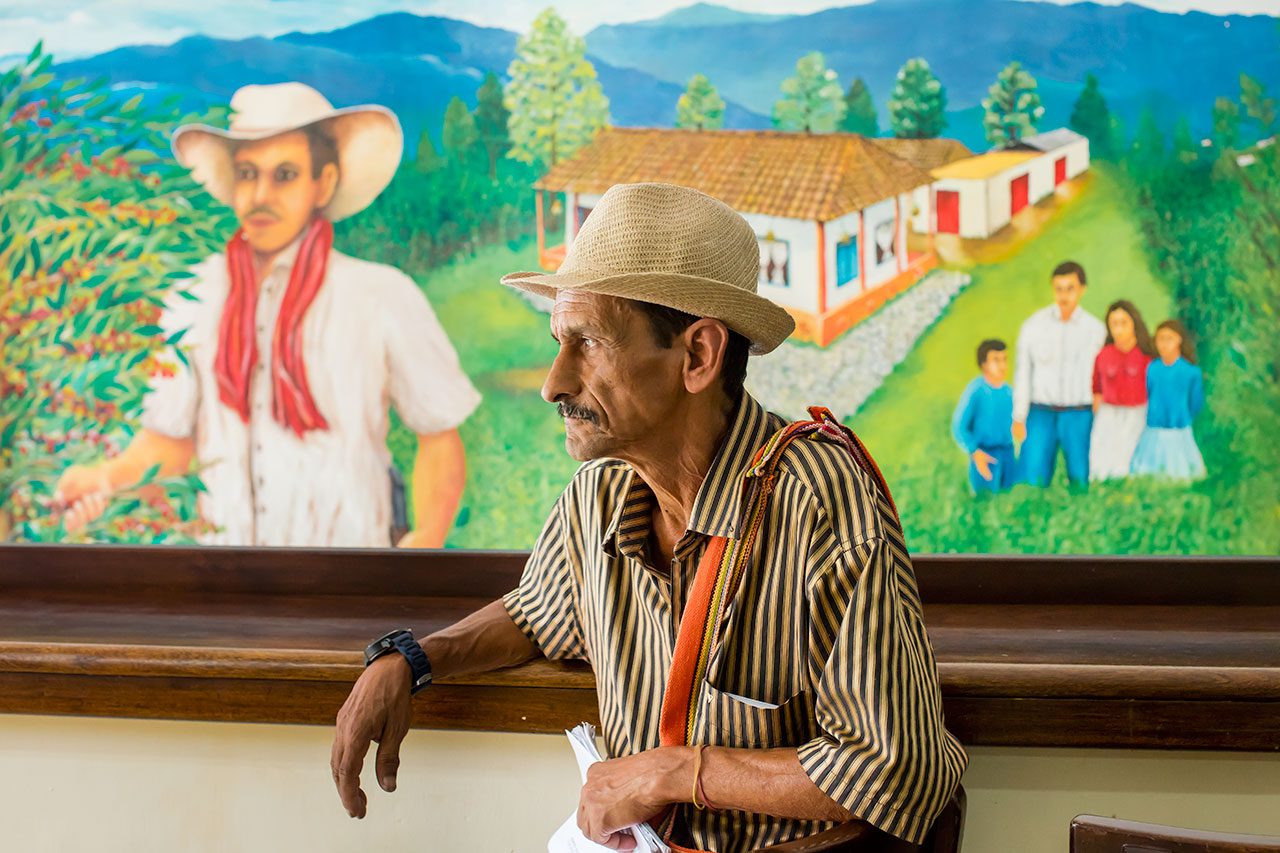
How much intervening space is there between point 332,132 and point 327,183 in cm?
9

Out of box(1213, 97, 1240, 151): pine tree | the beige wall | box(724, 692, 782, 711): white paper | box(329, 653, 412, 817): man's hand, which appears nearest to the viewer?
box(724, 692, 782, 711): white paper

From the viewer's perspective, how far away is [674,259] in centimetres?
143

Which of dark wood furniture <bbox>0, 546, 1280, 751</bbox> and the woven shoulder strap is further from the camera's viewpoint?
dark wood furniture <bbox>0, 546, 1280, 751</bbox>

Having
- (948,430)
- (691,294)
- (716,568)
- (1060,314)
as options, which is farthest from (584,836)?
(1060,314)

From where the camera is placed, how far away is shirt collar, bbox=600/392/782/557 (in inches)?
57.8

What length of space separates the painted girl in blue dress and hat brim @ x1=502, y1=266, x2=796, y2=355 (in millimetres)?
739

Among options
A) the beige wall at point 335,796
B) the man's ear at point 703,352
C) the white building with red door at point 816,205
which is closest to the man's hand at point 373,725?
the beige wall at point 335,796

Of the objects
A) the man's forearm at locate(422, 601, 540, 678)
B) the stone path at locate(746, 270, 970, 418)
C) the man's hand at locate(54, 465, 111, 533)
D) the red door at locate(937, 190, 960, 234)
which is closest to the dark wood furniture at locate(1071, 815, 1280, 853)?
the man's forearm at locate(422, 601, 540, 678)

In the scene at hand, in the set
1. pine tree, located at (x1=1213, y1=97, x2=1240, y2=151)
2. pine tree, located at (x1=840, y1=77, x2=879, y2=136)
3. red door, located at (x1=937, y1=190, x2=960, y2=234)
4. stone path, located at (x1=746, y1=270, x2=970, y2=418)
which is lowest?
stone path, located at (x1=746, y1=270, x2=970, y2=418)

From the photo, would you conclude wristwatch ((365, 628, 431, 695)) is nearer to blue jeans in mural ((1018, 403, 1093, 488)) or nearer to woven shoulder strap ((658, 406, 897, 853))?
woven shoulder strap ((658, 406, 897, 853))

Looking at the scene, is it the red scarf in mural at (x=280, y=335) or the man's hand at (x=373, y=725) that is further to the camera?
the red scarf in mural at (x=280, y=335)

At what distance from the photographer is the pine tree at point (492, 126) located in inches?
80.6

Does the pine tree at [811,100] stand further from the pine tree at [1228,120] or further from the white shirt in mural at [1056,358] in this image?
the pine tree at [1228,120]

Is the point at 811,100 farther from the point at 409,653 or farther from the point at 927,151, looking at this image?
the point at 409,653
